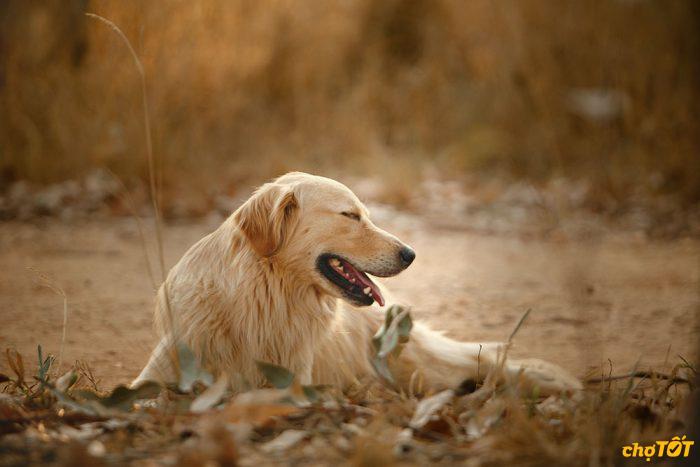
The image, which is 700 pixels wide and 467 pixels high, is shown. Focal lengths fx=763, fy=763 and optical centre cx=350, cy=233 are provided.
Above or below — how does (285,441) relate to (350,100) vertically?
below

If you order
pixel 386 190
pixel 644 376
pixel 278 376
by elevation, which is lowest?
pixel 278 376

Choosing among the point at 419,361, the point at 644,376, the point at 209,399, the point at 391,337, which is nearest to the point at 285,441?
the point at 209,399

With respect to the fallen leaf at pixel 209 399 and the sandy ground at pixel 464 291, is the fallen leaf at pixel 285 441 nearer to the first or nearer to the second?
the fallen leaf at pixel 209 399

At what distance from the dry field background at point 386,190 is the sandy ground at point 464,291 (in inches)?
1.2

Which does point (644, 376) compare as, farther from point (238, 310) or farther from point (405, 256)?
point (238, 310)

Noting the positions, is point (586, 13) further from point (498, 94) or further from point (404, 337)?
point (404, 337)

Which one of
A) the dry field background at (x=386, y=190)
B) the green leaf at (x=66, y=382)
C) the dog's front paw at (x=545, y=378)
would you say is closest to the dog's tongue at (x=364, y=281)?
the dry field background at (x=386, y=190)

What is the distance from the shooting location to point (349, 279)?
140 inches


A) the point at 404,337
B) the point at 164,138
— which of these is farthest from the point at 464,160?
the point at 404,337

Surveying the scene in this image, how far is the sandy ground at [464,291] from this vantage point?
4.53 meters

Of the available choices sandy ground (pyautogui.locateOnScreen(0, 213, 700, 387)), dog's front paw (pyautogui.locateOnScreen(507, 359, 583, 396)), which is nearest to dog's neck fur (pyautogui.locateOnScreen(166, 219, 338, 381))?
sandy ground (pyautogui.locateOnScreen(0, 213, 700, 387))

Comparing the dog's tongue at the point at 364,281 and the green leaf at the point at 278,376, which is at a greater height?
the dog's tongue at the point at 364,281

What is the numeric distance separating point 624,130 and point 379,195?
360 cm

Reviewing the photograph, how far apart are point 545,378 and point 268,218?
1.50 m
